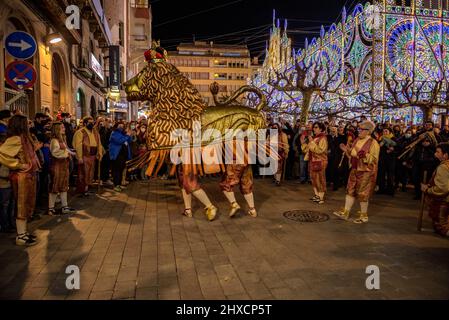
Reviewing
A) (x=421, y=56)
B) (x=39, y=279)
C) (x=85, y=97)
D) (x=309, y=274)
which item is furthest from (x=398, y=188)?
(x=421, y=56)

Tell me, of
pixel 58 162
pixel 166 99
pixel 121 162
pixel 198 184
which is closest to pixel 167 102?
pixel 166 99

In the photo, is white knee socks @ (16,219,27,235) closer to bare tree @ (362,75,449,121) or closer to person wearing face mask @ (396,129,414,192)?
person wearing face mask @ (396,129,414,192)

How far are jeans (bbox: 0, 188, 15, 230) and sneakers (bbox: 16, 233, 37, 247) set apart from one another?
63 cm

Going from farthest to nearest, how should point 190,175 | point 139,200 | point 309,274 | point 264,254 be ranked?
point 139,200
point 190,175
point 264,254
point 309,274

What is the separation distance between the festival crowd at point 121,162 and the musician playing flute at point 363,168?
2cm

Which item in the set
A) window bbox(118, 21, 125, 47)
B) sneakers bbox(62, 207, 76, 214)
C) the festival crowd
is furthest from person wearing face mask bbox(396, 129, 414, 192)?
window bbox(118, 21, 125, 47)

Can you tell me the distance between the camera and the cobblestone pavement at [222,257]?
10.5ft

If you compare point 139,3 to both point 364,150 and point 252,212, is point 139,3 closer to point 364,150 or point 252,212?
point 252,212

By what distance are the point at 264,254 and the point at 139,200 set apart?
4.15 meters

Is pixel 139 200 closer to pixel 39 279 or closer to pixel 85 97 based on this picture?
pixel 39 279

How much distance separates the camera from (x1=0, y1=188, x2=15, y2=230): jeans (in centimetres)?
477

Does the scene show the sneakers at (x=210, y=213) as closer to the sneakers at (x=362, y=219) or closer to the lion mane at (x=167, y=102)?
the lion mane at (x=167, y=102)

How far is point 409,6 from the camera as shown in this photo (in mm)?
23781

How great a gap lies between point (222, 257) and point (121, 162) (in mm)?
5847
